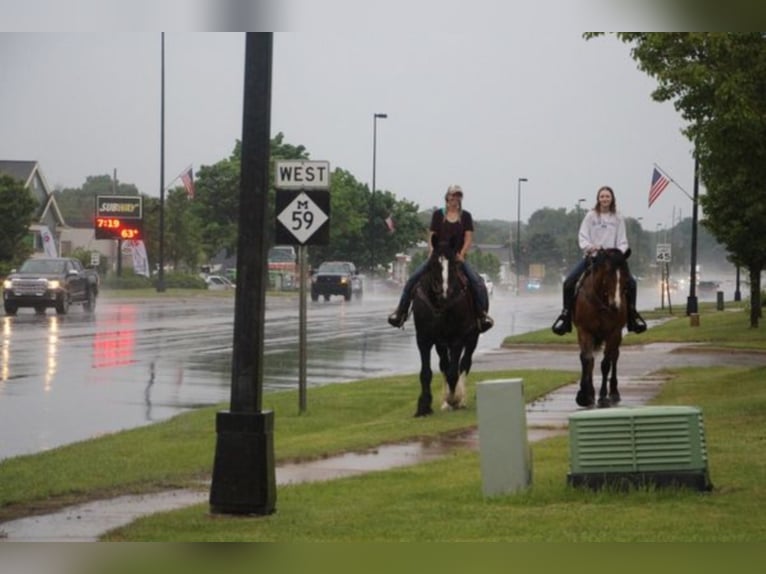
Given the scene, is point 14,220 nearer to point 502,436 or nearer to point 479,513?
point 502,436

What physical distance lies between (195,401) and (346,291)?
2.68 m

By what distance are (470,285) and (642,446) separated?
674 cm

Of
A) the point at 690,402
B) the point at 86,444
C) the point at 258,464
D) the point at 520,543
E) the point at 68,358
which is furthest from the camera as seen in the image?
the point at 68,358

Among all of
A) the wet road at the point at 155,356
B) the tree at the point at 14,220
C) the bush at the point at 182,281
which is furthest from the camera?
the bush at the point at 182,281

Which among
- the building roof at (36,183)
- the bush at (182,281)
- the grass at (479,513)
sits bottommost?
the grass at (479,513)

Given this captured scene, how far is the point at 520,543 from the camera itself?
948 cm

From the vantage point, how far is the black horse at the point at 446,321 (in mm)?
17172

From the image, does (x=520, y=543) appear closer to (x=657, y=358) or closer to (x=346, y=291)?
(x=346, y=291)

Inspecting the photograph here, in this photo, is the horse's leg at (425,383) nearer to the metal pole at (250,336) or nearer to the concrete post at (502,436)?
the concrete post at (502,436)

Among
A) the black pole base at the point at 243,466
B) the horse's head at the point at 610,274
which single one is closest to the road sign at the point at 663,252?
the horse's head at the point at 610,274

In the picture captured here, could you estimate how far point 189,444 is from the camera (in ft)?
51.8

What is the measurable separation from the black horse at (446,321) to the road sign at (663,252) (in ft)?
7.68

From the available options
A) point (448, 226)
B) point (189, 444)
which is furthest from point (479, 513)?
point (448, 226)
